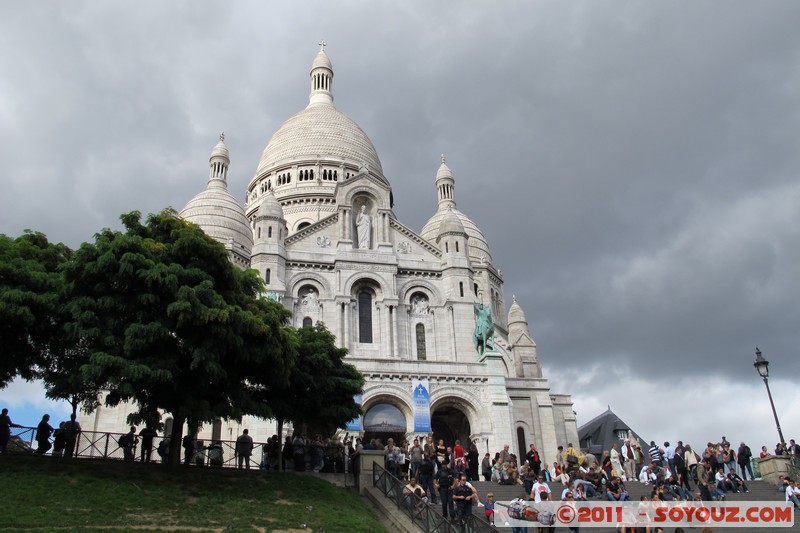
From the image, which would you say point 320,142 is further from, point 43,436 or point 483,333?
point 43,436

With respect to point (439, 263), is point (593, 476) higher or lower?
lower

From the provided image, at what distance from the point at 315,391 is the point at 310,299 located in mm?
16385

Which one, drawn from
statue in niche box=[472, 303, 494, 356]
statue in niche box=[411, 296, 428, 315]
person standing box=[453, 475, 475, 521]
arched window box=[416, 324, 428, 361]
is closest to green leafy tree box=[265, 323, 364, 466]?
person standing box=[453, 475, 475, 521]

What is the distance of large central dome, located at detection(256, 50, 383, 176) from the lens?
6675cm

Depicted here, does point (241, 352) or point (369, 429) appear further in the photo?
point (369, 429)

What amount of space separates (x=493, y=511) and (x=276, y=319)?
9013 millimetres

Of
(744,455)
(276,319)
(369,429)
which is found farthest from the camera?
(369,429)

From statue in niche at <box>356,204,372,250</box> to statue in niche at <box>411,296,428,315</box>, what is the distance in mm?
4438

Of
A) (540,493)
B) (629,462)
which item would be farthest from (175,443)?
(629,462)

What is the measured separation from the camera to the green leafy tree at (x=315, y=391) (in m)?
27.0

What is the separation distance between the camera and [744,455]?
2816 centimetres

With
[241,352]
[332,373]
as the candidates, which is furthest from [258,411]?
[332,373]

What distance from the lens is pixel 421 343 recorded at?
44.4m

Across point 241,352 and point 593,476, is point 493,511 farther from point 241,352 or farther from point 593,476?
point 241,352
